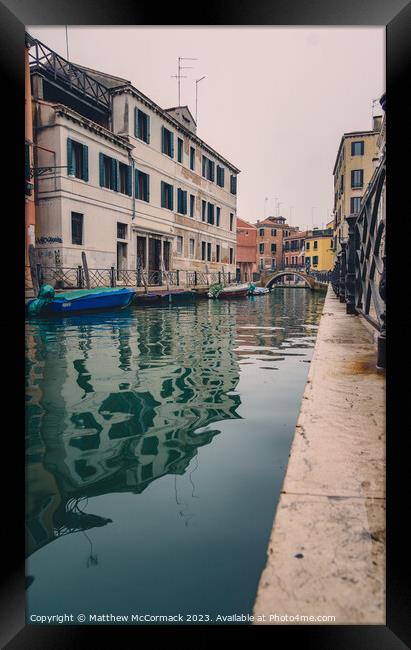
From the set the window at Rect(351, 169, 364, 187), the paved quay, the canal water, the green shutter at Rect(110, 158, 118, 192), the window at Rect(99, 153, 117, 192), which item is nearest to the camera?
the paved quay

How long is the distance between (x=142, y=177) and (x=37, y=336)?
12789 mm

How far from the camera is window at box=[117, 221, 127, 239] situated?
18.1m

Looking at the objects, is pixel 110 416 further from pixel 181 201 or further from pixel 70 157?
pixel 181 201

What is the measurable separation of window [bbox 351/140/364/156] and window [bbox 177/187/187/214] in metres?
17.0

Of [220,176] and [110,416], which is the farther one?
[220,176]

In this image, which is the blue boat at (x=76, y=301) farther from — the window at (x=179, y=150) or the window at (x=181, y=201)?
the window at (x=179, y=150)

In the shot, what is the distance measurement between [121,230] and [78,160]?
325cm

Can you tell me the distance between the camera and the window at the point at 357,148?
33500 mm

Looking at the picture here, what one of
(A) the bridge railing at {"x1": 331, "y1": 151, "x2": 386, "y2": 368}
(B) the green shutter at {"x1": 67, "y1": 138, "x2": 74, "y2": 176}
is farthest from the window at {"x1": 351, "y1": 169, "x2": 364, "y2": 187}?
(A) the bridge railing at {"x1": 331, "y1": 151, "x2": 386, "y2": 368}

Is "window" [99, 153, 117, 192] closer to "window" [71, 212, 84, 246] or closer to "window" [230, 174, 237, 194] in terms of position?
"window" [71, 212, 84, 246]

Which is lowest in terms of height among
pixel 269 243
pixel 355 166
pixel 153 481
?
pixel 153 481
